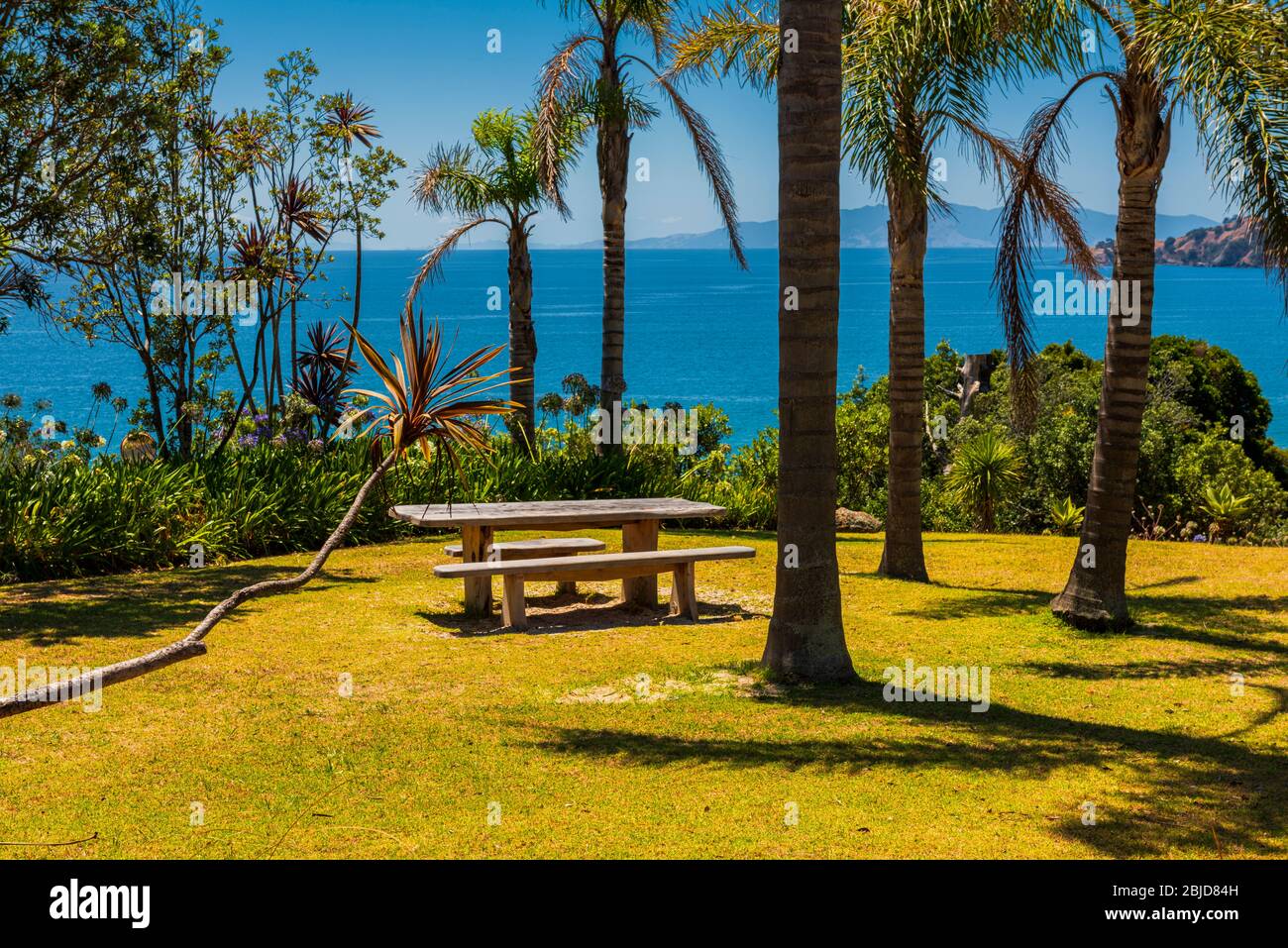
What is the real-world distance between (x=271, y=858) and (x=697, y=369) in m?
84.3

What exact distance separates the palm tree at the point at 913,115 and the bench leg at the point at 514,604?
4.37 meters

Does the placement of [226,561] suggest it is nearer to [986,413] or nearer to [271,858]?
[271,858]

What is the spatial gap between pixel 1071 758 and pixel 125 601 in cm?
796

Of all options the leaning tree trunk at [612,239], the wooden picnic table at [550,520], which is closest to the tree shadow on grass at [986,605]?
the wooden picnic table at [550,520]

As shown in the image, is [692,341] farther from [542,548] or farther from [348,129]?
[542,548]

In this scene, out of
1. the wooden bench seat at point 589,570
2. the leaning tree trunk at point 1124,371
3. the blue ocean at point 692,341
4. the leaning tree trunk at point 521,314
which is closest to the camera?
the leaning tree trunk at point 1124,371

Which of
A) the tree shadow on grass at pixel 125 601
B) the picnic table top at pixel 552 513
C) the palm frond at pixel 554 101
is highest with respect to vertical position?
the palm frond at pixel 554 101

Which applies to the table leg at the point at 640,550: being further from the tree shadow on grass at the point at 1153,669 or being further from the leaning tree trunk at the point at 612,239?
the leaning tree trunk at the point at 612,239

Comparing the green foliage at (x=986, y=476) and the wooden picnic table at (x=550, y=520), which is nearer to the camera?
the wooden picnic table at (x=550, y=520)

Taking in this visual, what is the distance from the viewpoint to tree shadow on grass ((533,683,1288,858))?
5.13 meters

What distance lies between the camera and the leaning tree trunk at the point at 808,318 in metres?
7.52

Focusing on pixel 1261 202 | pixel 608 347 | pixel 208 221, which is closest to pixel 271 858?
pixel 1261 202

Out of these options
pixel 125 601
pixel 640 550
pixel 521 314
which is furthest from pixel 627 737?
pixel 521 314

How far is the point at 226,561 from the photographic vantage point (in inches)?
501
